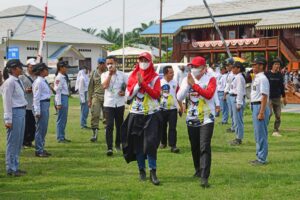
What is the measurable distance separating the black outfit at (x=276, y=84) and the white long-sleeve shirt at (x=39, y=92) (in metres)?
5.55

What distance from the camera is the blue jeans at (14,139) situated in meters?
8.76

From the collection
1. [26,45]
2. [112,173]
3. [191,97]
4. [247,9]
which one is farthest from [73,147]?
[26,45]

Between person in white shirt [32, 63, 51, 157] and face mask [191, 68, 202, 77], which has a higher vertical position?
face mask [191, 68, 202, 77]

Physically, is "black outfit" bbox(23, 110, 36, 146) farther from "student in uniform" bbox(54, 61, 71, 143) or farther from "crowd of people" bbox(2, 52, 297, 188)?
"student in uniform" bbox(54, 61, 71, 143)

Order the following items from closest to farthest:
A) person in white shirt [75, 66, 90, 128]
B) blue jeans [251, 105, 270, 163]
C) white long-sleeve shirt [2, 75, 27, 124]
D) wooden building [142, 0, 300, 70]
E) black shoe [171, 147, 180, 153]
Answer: white long-sleeve shirt [2, 75, 27, 124] → blue jeans [251, 105, 270, 163] → black shoe [171, 147, 180, 153] → person in white shirt [75, 66, 90, 128] → wooden building [142, 0, 300, 70]

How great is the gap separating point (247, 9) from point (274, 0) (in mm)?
2397

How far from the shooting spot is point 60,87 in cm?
1291

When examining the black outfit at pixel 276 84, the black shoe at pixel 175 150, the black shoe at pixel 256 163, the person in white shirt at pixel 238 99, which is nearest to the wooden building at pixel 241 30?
the black outfit at pixel 276 84

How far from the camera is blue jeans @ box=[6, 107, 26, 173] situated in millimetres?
8758

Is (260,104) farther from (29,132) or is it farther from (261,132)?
(29,132)

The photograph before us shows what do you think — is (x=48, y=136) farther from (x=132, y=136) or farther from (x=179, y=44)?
(x=179, y=44)

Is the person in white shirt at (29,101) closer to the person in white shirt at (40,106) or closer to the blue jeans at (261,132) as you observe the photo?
the person in white shirt at (40,106)

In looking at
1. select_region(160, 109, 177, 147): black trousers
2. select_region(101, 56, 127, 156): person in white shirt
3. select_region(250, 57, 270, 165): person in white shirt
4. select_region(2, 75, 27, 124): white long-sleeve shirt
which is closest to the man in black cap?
select_region(160, 109, 177, 147): black trousers

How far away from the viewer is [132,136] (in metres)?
8.27
